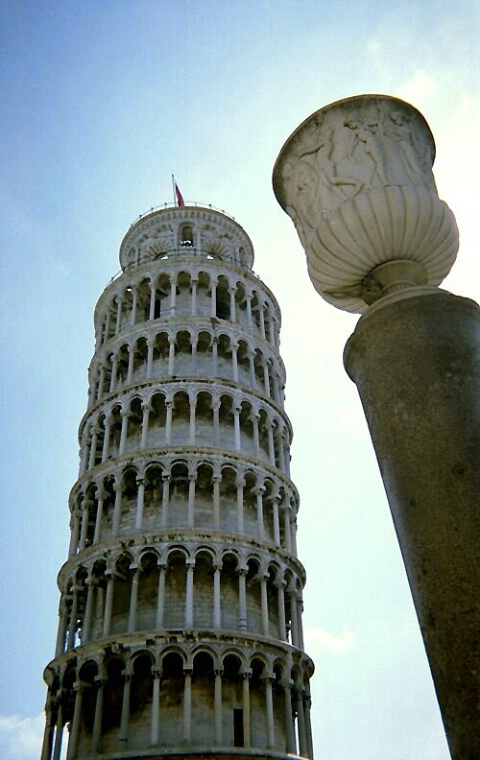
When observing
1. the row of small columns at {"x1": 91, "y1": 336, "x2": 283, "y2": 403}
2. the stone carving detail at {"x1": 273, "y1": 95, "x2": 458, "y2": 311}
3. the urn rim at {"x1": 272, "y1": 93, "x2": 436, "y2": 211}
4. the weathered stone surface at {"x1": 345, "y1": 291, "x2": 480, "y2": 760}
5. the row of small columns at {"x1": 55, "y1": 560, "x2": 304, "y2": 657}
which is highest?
the row of small columns at {"x1": 91, "y1": 336, "x2": 283, "y2": 403}

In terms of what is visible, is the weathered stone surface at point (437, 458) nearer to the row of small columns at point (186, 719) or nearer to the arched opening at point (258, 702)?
the row of small columns at point (186, 719)

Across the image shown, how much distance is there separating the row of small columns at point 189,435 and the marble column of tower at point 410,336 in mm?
20719

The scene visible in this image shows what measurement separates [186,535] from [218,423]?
485cm

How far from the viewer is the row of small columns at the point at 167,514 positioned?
73.6ft

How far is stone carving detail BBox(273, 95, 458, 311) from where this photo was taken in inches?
126

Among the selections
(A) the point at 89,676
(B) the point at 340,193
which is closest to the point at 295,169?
(B) the point at 340,193

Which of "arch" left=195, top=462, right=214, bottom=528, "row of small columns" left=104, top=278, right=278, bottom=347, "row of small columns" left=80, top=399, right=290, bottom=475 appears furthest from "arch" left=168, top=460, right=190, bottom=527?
"row of small columns" left=104, top=278, right=278, bottom=347

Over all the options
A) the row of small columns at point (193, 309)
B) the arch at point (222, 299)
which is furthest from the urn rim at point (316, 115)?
the arch at point (222, 299)

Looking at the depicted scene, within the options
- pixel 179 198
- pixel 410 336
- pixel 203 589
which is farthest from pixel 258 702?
pixel 179 198

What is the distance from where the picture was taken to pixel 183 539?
21.6 metres

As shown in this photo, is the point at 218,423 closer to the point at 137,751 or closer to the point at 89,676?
the point at 89,676

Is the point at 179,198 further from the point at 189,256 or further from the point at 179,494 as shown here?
the point at 179,494

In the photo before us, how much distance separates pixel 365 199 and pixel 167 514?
20.1 metres

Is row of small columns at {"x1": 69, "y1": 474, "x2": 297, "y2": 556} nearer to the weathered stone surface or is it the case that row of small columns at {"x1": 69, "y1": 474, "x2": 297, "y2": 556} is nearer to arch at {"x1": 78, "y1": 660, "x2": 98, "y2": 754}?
arch at {"x1": 78, "y1": 660, "x2": 98, "y2": 754}
